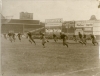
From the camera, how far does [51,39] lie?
2727 mm

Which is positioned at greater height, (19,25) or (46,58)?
(19,25)

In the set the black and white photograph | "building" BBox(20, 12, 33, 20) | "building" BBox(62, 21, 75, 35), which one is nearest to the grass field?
the black and white photograph

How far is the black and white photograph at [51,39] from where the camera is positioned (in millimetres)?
2699

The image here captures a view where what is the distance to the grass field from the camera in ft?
8.83

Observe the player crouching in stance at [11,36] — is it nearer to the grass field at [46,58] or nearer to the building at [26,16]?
the grass field at [46,58]

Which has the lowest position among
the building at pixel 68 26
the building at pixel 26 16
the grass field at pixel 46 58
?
the grass field at pixel 46 58

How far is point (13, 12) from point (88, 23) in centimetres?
139

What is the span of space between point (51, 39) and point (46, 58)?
0.36 metres

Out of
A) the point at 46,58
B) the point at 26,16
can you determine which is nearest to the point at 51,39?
the point at 46,58

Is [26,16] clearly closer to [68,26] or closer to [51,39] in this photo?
[51,39]

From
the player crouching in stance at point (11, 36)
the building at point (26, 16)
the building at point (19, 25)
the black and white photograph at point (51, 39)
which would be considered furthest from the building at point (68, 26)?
the player crouching in stance at point (11, 36)

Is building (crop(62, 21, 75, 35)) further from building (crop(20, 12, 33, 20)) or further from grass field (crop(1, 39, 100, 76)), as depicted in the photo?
building (crop(20, 12, 33, 20))

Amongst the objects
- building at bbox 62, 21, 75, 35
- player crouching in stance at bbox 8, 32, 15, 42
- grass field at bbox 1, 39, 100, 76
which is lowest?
grass field at bbox 1, 39, 100, 76

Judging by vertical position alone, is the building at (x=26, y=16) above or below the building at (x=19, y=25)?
above
